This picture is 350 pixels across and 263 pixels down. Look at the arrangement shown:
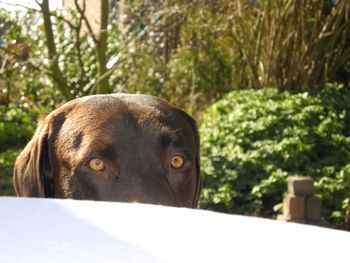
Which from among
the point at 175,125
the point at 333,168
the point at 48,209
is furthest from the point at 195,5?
the point at 48,209

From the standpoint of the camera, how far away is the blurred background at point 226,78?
7.63m

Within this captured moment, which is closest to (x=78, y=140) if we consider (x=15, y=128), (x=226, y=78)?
(x=15, y=128)

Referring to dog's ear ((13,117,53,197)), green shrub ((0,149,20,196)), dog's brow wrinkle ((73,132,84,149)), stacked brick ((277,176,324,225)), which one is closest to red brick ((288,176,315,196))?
stacked brick ((277,176,324,225))

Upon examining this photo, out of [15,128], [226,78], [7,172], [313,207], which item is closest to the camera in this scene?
[313,207]

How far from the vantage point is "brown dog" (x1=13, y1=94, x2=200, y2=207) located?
2.73 meters

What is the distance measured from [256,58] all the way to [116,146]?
8127 millimetres

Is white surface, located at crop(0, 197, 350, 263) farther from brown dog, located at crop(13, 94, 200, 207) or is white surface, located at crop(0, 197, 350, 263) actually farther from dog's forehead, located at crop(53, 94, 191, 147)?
dog's forehead, located at crop(53, 94, 191, 147)

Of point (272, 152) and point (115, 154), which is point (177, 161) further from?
point (272, 152)

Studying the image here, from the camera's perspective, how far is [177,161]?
2.90 meters

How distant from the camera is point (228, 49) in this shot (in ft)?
38.5

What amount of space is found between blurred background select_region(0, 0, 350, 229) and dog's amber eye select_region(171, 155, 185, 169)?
4409 millimetres

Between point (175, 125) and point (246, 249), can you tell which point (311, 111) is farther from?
point (246, 249)

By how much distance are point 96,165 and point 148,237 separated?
2.05 m

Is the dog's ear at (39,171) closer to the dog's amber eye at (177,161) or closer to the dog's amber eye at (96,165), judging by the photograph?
the dog's amber eye at (96,165)
